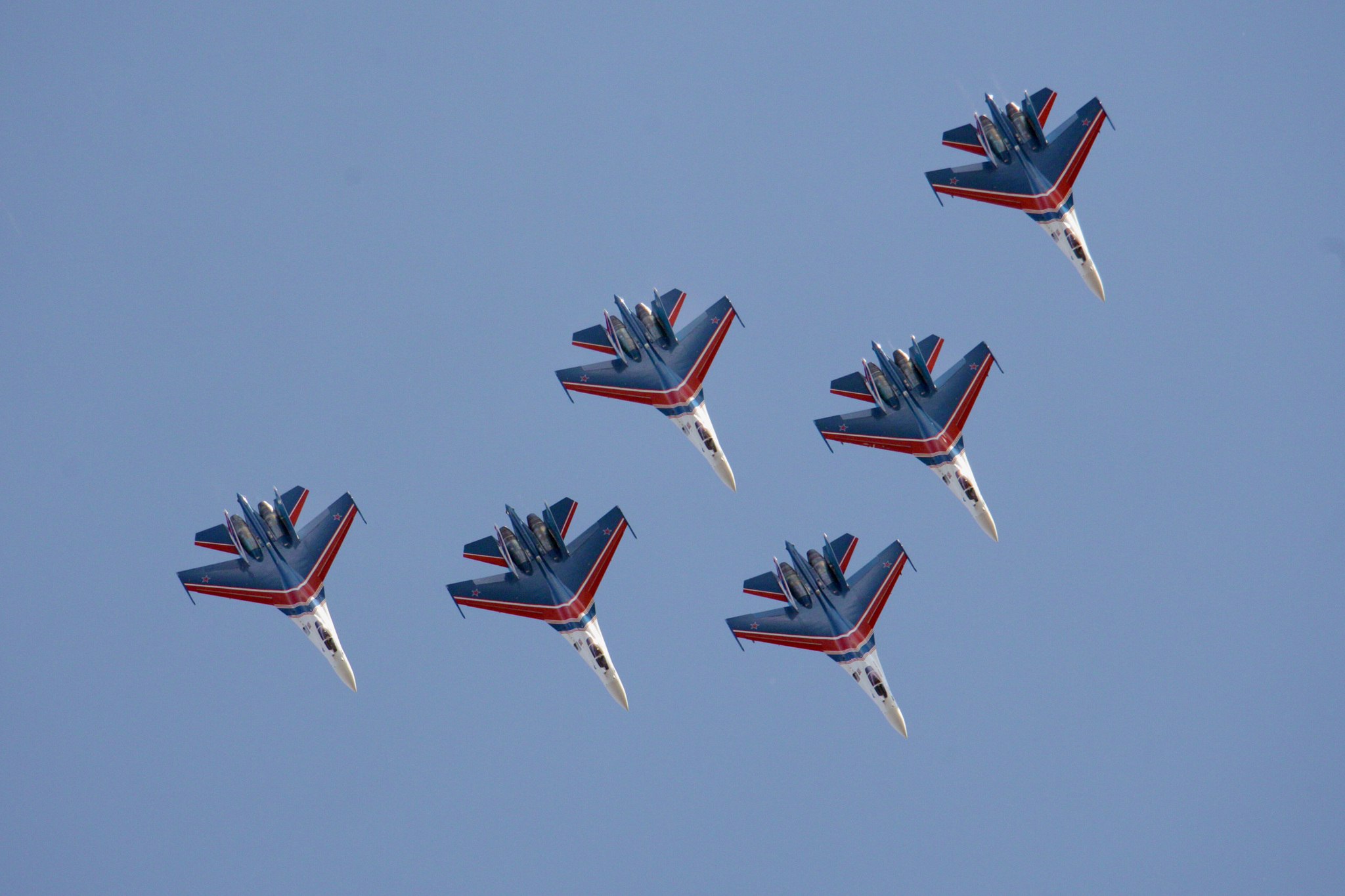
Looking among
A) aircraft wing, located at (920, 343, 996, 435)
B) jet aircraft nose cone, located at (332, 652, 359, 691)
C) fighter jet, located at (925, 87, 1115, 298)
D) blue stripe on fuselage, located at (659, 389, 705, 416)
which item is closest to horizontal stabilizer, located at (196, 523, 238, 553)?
jet aircraft nose cone, located at (332, 652, 359, 691)

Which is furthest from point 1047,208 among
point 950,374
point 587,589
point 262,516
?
point 262,516

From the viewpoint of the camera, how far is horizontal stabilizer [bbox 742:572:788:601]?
97.6 m

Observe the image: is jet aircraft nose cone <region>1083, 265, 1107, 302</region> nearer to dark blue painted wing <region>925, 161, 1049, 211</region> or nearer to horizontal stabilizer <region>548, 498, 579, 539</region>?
dark blue painted wing <region>925, 161, 1049, 211</region>

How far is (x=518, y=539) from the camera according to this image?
9700cm

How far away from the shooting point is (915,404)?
98125mm

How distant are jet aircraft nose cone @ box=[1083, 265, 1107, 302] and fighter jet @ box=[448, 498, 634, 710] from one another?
2778 cm

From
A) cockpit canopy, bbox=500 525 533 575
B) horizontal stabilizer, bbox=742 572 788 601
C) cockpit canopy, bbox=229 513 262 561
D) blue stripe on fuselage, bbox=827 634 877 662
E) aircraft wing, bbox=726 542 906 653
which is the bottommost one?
blue stripe on fuselage, bbox=827 634 877 662

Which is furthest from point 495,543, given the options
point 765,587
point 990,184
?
point 990,184

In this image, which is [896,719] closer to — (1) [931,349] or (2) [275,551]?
(1) [931,349]

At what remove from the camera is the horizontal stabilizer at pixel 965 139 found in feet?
327

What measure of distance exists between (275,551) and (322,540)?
7.99ft

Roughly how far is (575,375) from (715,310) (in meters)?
7.96

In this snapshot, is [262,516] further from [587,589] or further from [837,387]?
[837,387]

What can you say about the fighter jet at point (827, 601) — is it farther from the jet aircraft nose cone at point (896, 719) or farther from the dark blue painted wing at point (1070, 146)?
the dark blue painted wing at point (1070, 146)
